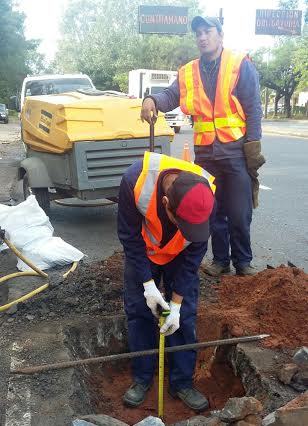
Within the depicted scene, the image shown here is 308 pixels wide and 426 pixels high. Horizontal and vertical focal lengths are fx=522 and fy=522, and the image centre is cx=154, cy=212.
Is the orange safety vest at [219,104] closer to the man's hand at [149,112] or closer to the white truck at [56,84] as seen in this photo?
the man's hand at [149,112]

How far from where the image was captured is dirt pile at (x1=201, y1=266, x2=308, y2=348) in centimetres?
342

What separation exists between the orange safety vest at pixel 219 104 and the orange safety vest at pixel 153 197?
144 cm

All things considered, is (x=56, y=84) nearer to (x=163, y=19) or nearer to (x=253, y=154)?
(x=253, y=154)

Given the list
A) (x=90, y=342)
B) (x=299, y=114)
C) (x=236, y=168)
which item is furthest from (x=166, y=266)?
(x=299, y=114)

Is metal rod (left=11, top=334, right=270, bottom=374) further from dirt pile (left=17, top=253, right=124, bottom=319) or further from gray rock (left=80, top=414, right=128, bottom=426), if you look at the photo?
dirt pile (left=17, top=253, right=124, bottom=319)

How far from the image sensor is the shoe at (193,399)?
3205 millimetres

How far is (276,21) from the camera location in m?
32.6

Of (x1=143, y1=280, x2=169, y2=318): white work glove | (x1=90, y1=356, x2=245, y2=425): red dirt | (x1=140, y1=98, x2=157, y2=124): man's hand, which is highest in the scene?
(x1=140, y1=98, x2=157, y2=124): man's hand

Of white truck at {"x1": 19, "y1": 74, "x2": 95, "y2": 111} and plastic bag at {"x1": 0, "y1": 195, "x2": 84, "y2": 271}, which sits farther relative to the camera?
white truck at {"x1": 19, "y1": 74, "x2": 95, "y2": 111}

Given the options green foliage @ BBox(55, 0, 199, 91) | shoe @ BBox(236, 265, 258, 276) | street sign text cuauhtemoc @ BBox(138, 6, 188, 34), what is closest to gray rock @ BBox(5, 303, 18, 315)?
shoe @ BBox(236, 265, 258, 276)

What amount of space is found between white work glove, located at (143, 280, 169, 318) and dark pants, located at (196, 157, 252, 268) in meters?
1.48

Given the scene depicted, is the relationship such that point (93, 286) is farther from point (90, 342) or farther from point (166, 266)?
point (166, 266)

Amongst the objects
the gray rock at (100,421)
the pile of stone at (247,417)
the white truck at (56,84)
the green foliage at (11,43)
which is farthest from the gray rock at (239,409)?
the green foliage at (11,43)

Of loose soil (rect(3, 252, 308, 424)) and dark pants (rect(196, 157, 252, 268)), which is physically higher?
dark pants (rect(196, 157, 252, 268))
